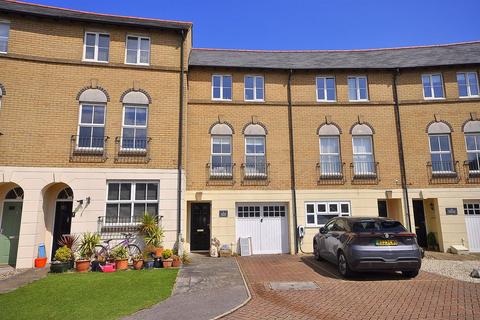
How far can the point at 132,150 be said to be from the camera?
12195 millimetres

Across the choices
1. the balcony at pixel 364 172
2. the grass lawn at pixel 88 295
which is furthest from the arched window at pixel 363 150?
the grass lawn at pixel 88 295

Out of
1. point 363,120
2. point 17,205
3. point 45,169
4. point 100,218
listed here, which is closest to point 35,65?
point 45,169

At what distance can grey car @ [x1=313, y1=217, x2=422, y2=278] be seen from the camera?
8195 millimetres

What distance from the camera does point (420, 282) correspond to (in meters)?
8.38

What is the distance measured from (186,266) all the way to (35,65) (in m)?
9.76

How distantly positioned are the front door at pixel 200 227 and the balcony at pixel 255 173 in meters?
2.35

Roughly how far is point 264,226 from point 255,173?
251cm

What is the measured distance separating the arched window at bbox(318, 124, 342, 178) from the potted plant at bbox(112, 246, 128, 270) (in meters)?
9.32

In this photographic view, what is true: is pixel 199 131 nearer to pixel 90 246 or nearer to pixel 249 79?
pixel 249 79

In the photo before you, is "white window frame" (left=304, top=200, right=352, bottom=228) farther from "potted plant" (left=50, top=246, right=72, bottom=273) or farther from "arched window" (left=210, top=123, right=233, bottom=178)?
"potted plant" (left=50, top=246, right=72, bottom=273)

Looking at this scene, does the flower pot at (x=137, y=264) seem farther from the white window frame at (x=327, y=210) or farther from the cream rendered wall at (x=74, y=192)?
the white window frame at (x=327, y=210)

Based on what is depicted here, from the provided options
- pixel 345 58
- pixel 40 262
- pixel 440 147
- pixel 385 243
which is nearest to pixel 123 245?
pixel 40 262

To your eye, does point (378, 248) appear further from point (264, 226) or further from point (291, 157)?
point (291, 157)

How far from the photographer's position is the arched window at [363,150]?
14773mm
